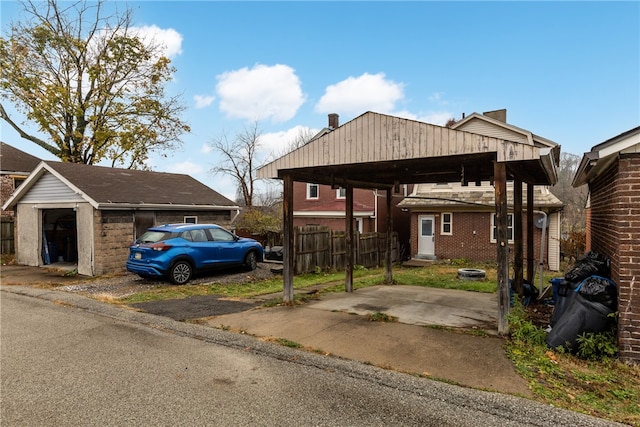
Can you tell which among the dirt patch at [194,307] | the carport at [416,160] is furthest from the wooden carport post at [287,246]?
the dirt patch at [194,307]

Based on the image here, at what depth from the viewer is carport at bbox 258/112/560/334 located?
580 cm

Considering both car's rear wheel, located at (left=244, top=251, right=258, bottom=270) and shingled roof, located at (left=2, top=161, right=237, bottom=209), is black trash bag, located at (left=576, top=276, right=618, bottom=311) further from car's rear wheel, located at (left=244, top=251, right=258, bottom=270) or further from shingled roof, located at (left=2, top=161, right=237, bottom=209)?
shingled roof, located at (left=2, top=161, right=237, bottom=209)

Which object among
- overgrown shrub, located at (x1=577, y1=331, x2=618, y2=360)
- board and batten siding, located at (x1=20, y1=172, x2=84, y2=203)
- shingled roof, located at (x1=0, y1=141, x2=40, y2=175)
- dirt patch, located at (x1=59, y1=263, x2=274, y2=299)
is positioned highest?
shingled roof, located at (x1=0, y1=141, x2=40, y2=175)

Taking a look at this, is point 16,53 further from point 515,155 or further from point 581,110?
point 581,110

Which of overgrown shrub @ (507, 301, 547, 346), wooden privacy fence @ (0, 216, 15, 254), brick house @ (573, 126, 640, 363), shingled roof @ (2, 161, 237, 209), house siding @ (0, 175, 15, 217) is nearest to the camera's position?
brick house @ (573, 126, 640, 363)

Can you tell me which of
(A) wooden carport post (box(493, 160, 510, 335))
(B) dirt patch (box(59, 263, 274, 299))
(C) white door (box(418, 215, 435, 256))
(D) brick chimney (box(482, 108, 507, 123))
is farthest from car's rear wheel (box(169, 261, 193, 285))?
(D) brick chimney (box(482, 108, 507, 123))

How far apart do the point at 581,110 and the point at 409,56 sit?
694cm

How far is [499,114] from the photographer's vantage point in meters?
17.0

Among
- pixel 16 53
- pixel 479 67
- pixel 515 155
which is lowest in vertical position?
pixel 515 155

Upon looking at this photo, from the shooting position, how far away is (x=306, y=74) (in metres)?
18.9

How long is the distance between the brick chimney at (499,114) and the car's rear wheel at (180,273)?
14.2 m

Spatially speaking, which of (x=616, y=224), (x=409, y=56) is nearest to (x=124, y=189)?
(x=409, y=56)

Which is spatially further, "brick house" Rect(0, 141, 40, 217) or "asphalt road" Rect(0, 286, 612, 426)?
"brick house" Rect(0, 141, 40, 217)

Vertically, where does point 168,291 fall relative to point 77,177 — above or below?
below
